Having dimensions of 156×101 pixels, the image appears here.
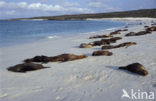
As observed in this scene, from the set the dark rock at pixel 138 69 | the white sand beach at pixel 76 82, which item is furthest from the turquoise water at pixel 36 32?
the dark rock at pixel 138 69

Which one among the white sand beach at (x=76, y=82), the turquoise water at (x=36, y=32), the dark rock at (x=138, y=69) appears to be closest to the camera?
the white sand beach at (x=76, y=82)

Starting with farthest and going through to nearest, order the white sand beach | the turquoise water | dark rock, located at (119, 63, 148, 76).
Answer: the turquoise water, dark rock, located at (119, 63, 148, 76), the white sand beach

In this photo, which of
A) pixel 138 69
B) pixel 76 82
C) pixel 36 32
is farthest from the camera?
pixel 36 32

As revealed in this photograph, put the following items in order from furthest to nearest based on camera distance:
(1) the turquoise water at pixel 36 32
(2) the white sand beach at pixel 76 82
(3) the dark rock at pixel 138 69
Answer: (1) the turquoise water at pixel 36 32 → (3) the dark rock at pixel 138 69 → (2) the white sand beach at pixel 76 82

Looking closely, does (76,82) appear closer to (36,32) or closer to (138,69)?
(138,69)

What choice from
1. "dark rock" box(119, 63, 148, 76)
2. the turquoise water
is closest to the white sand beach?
"dark rock" box(119, 63, 148, 76)

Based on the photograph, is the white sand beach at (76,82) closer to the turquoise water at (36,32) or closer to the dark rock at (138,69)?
the dark rock at (138,69)

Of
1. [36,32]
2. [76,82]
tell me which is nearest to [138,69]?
[76,82]

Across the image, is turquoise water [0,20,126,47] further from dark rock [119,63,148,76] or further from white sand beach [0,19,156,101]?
dark rock [119,63,148,76]

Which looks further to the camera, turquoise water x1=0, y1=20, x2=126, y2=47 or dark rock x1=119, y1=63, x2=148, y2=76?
turquoise water x1=0, y1=20, x2=126, y2=47

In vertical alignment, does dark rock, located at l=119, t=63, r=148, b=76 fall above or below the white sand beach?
above

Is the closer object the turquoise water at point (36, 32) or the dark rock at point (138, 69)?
the dark rock at point (138, 69)

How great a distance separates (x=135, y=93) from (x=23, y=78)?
3.64 m

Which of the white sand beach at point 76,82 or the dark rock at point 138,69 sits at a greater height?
the dark rock at point 138,69
